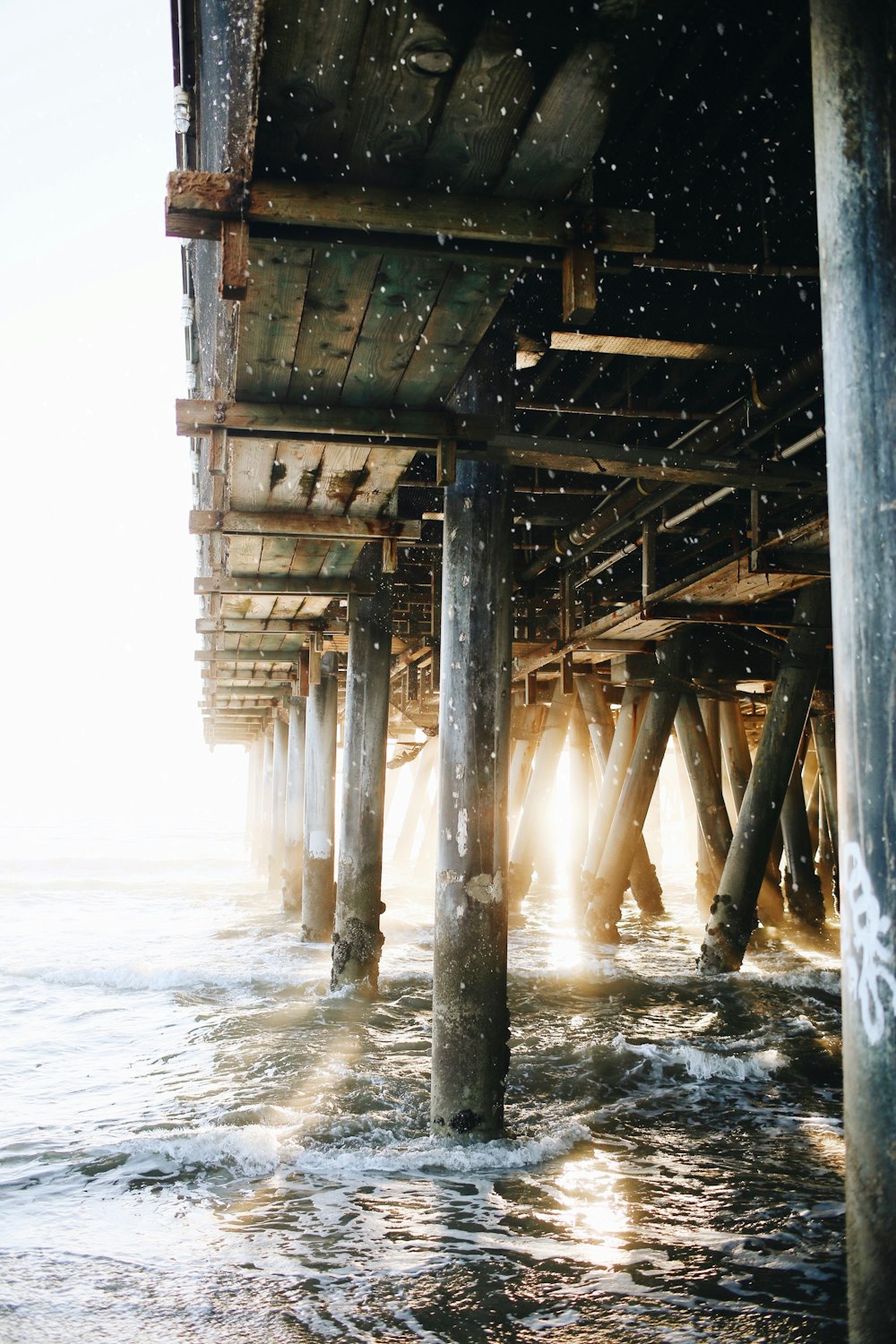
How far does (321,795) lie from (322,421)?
644cm

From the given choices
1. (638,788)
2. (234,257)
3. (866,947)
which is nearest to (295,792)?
(638,788)

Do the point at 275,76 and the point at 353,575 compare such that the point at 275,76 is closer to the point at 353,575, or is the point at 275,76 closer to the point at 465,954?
the point at 465,954

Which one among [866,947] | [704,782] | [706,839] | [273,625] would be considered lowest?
[706,839]

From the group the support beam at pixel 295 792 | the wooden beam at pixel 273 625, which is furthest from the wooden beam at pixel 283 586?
the support beam at pixel 295 792

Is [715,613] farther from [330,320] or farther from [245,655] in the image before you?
[245,655]

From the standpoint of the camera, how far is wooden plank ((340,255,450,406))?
3.32m

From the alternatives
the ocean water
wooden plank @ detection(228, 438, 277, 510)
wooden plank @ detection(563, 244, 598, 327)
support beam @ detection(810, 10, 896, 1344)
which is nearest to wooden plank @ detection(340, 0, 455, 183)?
wooden plank @ detection(563, 244, 598, 327)

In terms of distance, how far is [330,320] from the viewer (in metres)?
3.59

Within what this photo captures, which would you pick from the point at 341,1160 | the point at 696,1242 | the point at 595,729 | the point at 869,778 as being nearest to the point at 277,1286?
the point at 341,1160

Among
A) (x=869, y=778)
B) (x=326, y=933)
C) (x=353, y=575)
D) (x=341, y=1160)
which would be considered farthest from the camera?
(x=326, y=933)

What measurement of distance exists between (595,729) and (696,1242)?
8960mm

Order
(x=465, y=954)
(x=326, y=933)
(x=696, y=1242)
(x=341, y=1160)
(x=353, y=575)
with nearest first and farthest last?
(x=696, y=1242), (x=465, y=954), (x=341, y=1160), (x=353, y=575), (x=326, y=933)

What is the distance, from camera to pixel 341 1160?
14.7 feet

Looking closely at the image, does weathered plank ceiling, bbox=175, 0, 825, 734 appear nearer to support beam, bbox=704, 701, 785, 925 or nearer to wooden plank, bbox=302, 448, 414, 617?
wooden plank, bbox=302, 448, 414, 617
